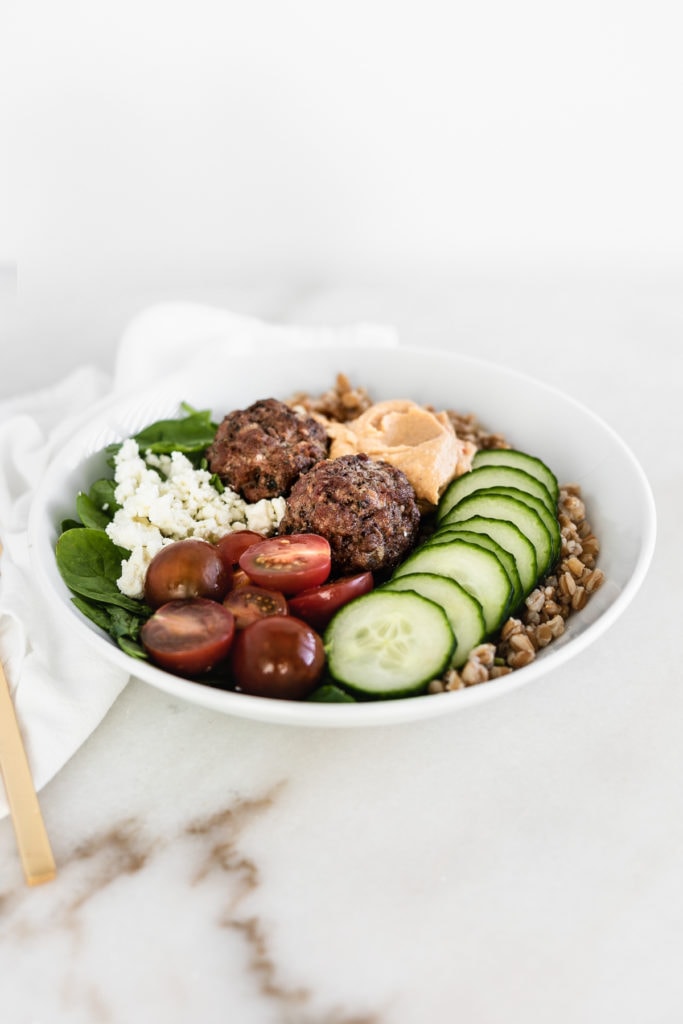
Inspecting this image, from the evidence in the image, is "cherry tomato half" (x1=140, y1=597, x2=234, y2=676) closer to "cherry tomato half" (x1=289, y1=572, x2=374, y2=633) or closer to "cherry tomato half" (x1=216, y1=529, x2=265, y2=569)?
"cherry tomato half" (x1=289, y1=572, x2=374, y2=633)

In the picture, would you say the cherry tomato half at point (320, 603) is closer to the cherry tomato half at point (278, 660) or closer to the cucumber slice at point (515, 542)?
the cherry tomato half at point (278, 660)

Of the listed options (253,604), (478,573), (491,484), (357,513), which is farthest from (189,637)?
(491,484)

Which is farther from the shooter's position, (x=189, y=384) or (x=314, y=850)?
(x=189, y=384)

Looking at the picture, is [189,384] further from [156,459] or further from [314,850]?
[314,850]

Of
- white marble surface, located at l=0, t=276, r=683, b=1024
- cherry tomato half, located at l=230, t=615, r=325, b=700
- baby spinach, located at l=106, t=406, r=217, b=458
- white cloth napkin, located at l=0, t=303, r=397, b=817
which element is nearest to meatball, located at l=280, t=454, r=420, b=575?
cherry tomato half, located at l=230, t=615, r=325, b=700

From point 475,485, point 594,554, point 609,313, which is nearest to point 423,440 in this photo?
point 475,485

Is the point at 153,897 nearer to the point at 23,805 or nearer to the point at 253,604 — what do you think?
the point at 23,805
